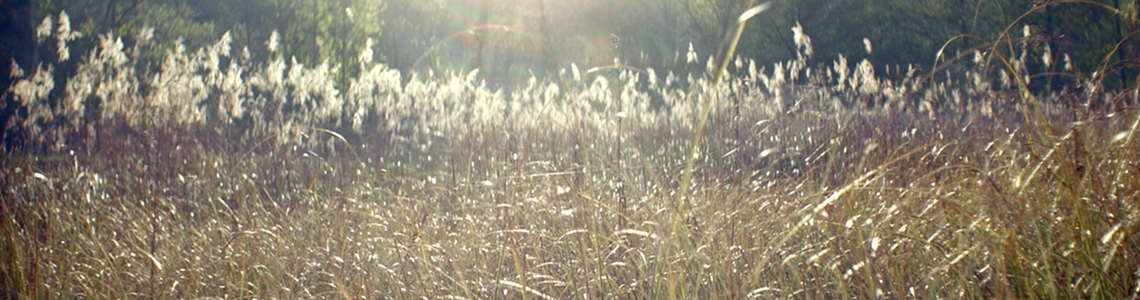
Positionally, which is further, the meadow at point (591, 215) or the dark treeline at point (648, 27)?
the dark treeline at point (648, 27)

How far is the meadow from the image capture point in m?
1.81

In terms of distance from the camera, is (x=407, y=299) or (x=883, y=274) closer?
(x=883, y=274)

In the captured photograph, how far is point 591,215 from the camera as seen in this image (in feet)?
7.86

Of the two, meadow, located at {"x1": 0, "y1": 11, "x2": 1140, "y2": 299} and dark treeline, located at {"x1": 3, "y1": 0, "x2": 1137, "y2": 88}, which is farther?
dark treeline, located at {"x1": 3, "y1": 0, "x2": 1137, "y2": 88}

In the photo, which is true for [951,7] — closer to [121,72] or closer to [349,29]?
[349,29]

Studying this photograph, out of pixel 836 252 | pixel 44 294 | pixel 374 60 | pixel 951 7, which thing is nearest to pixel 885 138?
pixel 836 252

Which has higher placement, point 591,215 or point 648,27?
point 591,215

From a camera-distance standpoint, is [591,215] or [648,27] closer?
[591,215]

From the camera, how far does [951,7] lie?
13.6 meters

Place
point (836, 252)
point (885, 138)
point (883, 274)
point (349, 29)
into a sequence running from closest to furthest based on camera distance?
point (883, 274) < point (836, 252) < point (885, 138) < point (349, 29)

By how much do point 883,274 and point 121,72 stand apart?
460 cm

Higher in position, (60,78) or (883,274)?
(60,78)

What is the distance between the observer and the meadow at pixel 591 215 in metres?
1.81

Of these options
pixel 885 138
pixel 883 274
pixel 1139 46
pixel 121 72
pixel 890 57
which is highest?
pixel 121 72
